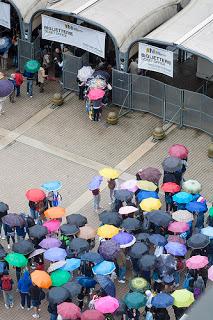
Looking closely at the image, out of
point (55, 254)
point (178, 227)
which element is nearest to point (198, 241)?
point (178, 227)

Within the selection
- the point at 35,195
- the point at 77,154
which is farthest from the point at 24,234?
the point at 77,154

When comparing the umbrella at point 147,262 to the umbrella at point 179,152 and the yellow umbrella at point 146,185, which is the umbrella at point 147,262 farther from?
the umbrella at point 179,152

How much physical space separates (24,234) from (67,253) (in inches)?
62.2

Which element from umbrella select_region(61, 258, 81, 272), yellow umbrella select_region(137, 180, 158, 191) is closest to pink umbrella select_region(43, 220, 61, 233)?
umbrella select_region(61, 258, 81, 272)

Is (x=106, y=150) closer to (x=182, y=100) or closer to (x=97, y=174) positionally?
(x=97, y=174)

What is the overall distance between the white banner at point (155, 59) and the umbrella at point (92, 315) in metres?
9.61

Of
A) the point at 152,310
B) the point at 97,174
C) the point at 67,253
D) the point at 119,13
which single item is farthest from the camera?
the point at 119,13

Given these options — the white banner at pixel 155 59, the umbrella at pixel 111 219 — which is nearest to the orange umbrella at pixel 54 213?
the umbrella at pixel 111 219

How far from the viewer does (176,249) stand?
18.9 metres

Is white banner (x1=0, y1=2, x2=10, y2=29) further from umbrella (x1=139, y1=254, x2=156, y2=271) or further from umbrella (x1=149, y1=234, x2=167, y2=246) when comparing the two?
umbrella (x1=139, y1=254, x2=156, y2=271)

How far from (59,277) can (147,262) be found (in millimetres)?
1983

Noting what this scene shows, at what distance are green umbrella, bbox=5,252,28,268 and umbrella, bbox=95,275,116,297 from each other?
1734 mm

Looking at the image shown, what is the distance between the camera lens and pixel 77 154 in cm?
2456

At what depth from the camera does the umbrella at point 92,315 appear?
1700 cm
